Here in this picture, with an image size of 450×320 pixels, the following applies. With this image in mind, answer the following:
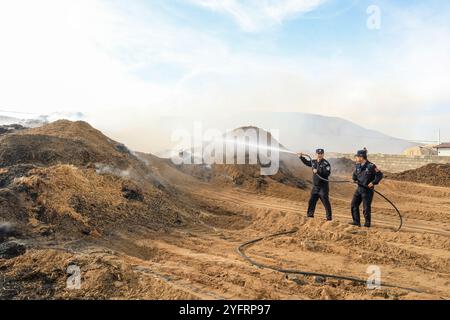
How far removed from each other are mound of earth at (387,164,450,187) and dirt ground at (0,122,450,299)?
8665 mm

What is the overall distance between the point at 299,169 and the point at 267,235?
1458 cm

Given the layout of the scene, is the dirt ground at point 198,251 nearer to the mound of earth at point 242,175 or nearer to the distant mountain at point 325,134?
the mound of earth at point 242,175

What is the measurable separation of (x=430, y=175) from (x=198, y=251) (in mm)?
18528

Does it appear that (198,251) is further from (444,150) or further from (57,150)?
(444,150)

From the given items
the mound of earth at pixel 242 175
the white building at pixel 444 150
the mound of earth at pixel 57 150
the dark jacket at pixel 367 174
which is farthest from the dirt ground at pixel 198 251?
the white building at pixel 444 150

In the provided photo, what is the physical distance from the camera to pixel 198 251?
7.77 meters

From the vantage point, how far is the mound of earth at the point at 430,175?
2083 centimetres

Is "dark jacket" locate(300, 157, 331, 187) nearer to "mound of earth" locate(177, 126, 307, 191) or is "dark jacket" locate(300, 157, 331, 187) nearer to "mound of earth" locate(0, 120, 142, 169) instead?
"mound of earth" locate(0, 120, 142, 169)

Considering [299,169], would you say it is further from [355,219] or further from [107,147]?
[355,219]

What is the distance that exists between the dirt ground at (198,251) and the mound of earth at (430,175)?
8.66 metres

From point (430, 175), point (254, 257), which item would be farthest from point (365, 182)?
point (430, 175)

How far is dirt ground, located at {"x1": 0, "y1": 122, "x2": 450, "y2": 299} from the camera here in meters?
5.43

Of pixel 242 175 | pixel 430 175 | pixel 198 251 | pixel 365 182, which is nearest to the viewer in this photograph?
pixel 198 251
